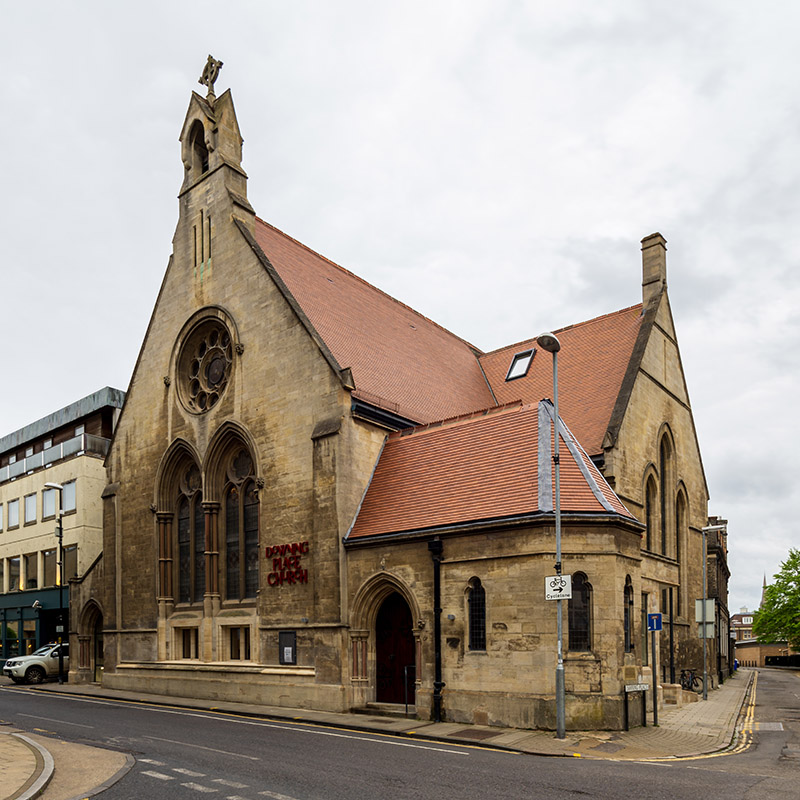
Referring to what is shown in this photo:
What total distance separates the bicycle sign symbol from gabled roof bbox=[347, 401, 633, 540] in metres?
2.15

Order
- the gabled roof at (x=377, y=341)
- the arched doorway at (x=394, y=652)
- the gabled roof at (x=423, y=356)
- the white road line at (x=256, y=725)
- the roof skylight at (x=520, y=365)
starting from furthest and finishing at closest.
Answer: the roof skylight at (x=520, y=365) → the gabled roof at (x=423, y=356) → the gabled roof at (x=377, y=341) → the arched doorway at (x=394, y=652) → the white road line at (x=256, y=725)

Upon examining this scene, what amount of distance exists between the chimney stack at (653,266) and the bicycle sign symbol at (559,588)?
19982 millimetres

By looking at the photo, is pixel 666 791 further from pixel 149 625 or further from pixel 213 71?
pixel 213 71

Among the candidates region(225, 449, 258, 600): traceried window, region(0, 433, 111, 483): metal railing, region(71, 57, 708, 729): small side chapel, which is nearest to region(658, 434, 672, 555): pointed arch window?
region(71, 57, 708, 729): small side chapel

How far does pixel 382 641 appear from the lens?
25.2 metres

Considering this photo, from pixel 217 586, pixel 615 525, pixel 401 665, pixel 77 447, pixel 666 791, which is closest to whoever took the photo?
pixel 666 791

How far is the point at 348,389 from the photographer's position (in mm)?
26609

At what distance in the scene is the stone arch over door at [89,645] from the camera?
121 ft

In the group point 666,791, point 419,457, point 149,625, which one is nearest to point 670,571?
point 419,457

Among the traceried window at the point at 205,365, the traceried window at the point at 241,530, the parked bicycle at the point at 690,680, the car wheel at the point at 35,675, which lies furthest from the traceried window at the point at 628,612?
the car wheel at the point at 35,675

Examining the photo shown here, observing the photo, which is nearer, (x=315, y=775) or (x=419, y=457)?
(x=315, y=775)

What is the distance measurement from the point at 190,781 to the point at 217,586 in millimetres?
17348

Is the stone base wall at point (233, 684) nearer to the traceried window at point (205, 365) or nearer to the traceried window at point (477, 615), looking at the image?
the traceried window at point (477, 615)

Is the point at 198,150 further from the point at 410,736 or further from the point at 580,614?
the point at 410,736
